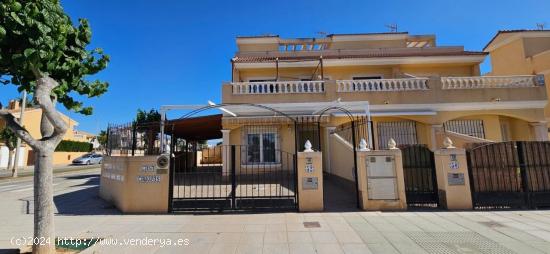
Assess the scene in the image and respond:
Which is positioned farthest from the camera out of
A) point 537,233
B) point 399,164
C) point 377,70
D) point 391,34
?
point 391,34

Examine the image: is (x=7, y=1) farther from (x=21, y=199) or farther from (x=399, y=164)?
(x=21, y=199)

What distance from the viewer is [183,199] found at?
333 inches

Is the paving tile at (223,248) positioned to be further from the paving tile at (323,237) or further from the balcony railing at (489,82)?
the balcony railing at (489,82)

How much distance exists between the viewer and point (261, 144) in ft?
48.6

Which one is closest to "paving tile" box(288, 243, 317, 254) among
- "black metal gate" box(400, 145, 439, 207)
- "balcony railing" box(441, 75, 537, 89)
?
"black metal gate" box(400, 145, 439, 207)

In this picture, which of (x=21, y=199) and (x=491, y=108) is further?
(x=491, y=108)

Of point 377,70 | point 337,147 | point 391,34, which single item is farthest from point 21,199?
point 391,34

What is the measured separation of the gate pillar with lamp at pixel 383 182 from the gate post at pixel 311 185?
1372mm

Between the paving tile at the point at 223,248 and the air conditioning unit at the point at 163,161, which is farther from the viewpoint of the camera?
the air conditioning unit at the point at 163,161

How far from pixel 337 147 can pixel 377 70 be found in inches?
302

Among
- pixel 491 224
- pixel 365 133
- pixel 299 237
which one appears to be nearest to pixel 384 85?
pixel 365 133

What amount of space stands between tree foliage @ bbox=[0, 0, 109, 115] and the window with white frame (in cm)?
946

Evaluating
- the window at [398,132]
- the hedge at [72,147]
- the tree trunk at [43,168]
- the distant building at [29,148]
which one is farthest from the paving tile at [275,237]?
the hedge at [72,147]

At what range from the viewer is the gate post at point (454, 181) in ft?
26.3
